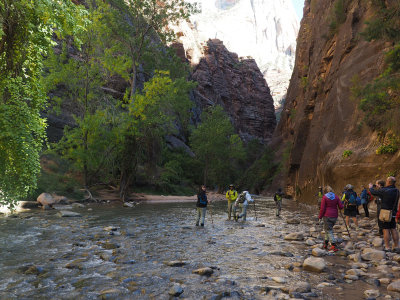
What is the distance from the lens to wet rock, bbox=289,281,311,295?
5.52 m

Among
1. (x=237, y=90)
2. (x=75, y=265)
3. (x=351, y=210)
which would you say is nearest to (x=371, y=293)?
(x=75, y=265)

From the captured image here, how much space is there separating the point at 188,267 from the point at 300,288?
279 centimetres

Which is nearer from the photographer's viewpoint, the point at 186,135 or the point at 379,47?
the point at 379,47

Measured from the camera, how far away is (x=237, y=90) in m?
114

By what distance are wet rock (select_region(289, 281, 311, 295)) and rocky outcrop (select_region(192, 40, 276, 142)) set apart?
8688cm

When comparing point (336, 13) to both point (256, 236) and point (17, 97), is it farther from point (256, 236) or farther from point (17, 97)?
point (17, 97)

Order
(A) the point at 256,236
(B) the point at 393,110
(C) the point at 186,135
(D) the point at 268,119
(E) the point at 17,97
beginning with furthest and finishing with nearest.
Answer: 1. (D) the point at 268,119
2. (C) the point at 186,135
3. (B) the point at 393,110
4. (A) the point at 256,236
5. (E) the point at 17,97

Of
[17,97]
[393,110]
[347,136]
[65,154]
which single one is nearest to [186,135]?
[65,154]

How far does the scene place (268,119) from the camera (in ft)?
393

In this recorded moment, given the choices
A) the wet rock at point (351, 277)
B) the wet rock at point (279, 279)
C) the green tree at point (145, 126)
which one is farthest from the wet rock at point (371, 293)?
the green tree at point (145, 126)

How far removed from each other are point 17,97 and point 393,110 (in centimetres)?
1908

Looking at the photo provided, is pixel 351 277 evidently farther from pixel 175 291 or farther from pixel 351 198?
pixel 351 198

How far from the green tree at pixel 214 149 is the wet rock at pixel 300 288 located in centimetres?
5212

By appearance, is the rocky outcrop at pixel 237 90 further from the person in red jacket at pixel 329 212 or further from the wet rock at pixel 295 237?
the person in red jacket at pixel 329 212
